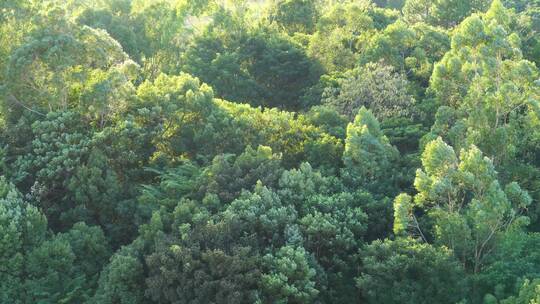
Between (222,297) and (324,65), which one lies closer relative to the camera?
(222,297)

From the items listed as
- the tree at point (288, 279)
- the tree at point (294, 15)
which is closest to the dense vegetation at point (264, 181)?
the tree at point (288, 279)

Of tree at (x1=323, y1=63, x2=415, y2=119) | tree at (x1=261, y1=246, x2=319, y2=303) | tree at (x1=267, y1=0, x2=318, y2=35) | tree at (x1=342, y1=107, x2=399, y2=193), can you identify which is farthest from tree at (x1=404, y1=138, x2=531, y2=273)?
tree at (x1=267, y1=0, x2=318, y2=35)

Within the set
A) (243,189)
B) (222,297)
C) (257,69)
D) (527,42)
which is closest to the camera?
(222,297)

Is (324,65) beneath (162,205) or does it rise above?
above

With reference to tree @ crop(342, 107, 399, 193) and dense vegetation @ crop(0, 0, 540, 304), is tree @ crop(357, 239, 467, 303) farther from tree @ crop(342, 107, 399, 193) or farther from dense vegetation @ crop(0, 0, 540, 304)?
tree @ crop(342, 107, 399, 193)

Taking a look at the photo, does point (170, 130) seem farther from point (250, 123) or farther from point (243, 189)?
point (243, 189)

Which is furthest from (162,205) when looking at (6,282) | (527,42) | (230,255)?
(527,42)

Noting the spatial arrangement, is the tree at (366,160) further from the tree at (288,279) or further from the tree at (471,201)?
the tree at (288,279)

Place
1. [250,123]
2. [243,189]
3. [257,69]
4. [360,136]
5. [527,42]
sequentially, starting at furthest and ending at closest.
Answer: [257,69] → [527,42] → [250,123] → [360,136] → [243,189]

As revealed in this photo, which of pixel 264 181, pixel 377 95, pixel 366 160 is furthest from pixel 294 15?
pixel 264 181
